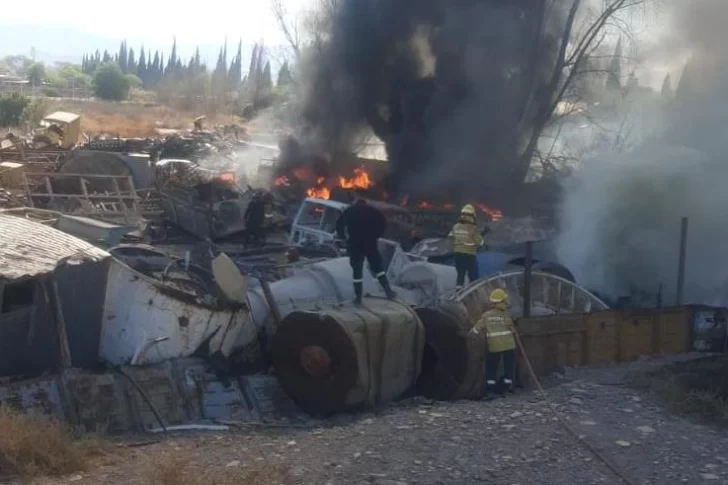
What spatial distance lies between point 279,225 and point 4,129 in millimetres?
27074

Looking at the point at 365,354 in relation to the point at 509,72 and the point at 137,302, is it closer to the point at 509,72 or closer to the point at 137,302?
the point at 137,302

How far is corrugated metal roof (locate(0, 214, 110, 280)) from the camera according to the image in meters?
7.88

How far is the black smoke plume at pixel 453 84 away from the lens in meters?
24.5

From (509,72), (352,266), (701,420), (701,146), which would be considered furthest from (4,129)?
(701,420)

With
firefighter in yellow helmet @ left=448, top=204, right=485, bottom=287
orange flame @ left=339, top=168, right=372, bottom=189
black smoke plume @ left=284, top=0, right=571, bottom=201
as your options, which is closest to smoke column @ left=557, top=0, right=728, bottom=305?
firefighter in yellow helmet @ left=448, top=204, right=485, bottom=287

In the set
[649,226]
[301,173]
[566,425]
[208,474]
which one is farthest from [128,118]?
[208,474]

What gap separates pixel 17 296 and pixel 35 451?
2252 mm

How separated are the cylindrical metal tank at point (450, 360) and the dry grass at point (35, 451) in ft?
11.9

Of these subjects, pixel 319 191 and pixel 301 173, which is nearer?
pixel 319 191

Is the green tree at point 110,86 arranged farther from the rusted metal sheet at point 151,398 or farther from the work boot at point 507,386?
the work boot at point 507,386

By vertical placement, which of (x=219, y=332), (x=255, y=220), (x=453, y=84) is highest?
(x=453, y=84)

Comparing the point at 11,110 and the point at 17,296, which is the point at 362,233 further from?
the point at 11,110

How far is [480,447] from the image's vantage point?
7008 millimetres

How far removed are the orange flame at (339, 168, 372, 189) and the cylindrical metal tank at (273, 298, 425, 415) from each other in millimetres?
16042
